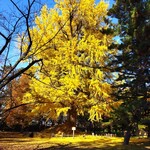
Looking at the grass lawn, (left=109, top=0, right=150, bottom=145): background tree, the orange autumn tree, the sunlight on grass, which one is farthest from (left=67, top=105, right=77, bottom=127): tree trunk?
(left=109, top=0, right=150, bottom=145): background tree

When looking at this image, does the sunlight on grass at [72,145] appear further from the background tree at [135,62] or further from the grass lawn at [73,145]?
the background tree at [135,62]

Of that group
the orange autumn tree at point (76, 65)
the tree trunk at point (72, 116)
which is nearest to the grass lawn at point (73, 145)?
the orange autumn tree at point (76, 65)

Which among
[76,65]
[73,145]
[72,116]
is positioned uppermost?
[76,65]

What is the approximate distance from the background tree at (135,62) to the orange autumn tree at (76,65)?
4.33 metres

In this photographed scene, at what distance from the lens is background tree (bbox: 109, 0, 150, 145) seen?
704 inches

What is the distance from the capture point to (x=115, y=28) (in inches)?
797

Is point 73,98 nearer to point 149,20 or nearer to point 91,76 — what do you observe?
point 91,76

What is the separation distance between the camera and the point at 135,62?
18344 millimetres

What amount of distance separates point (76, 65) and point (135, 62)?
7648mm

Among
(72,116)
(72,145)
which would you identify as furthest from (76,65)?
(72,145)

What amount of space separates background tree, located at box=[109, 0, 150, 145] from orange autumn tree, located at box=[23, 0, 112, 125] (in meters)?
4.33

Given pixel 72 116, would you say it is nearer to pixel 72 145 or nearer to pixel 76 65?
pixel 76 65

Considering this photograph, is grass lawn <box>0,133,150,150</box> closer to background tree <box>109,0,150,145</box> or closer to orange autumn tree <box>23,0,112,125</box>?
background tree <box>109,0,150,145</box>

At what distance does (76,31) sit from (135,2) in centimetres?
955
